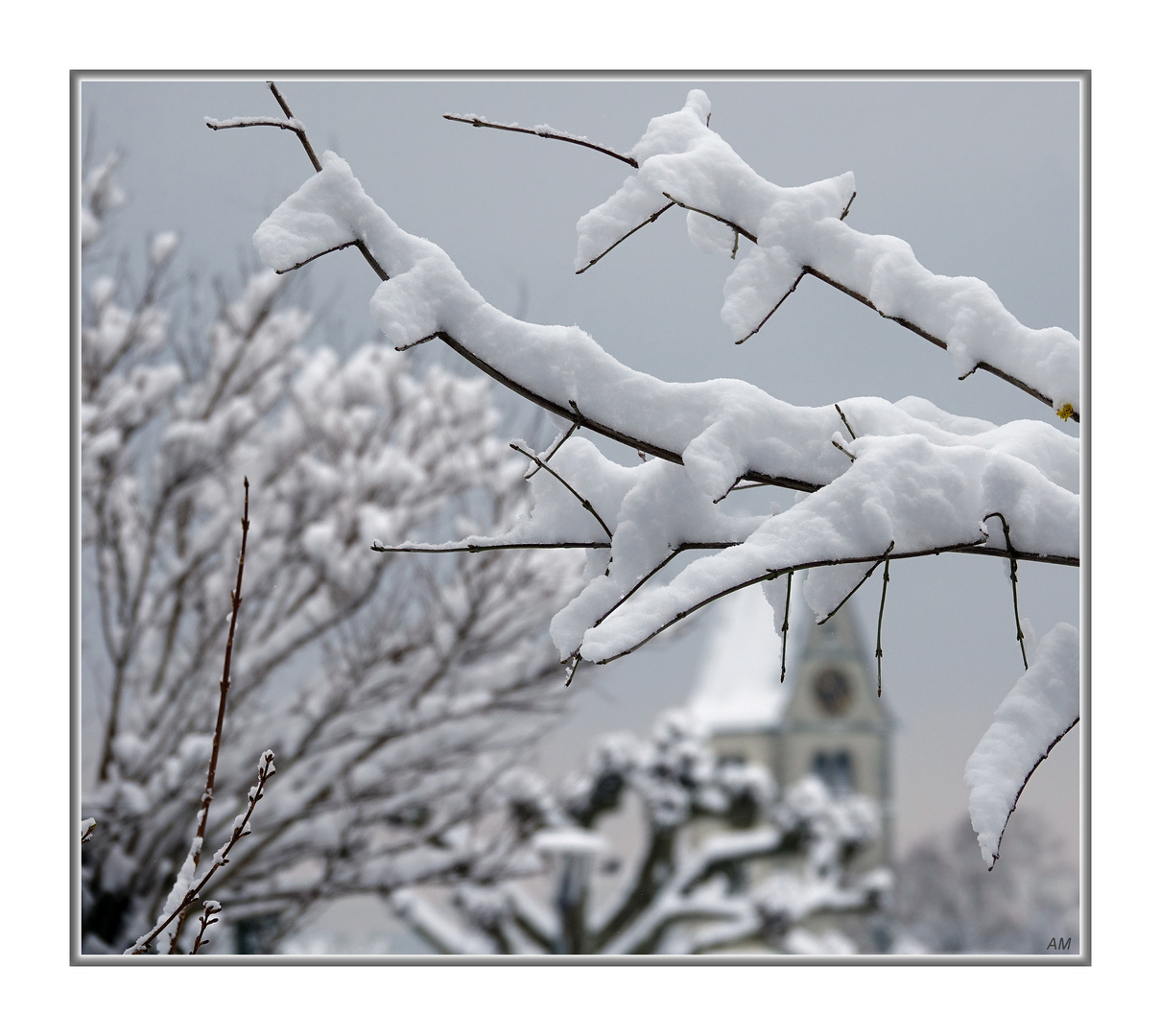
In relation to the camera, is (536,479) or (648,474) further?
(536,479)

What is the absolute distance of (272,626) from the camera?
12.1 ft

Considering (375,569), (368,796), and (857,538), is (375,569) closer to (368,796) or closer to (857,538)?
(368,796)

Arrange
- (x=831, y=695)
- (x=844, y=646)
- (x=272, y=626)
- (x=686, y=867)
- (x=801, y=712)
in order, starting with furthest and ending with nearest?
1. (x=844, y=646)
2. (x=831, y=695)
3. (x=801, y=712)
4. (x=686, y=867)
5. (x=272, y=626)

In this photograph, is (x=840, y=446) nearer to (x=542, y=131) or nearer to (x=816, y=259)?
(x=816, y=259)

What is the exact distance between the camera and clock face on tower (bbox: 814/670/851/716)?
770 inches

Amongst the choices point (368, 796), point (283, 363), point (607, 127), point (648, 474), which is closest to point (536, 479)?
point (648, 474)

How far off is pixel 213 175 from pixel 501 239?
1.27 meters

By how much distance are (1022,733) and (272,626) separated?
3.26m

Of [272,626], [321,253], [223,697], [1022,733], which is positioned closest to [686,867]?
[272,626]

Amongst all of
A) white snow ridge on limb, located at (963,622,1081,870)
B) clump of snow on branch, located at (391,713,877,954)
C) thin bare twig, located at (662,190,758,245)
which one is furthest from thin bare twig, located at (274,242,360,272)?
clump of snow on branch, located at (391,713,877,954)

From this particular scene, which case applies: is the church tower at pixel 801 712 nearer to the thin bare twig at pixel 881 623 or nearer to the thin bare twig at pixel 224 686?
the thin bare twig at pixel 881 623

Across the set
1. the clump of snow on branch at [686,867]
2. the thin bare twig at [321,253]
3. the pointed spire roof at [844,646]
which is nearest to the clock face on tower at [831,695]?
the pointed spire roof at [844,646]

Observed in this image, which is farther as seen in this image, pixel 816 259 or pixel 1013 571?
pixel 816 259
